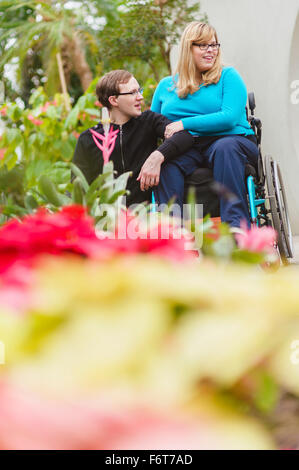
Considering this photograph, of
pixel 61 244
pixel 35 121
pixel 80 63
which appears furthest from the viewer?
pixel 80 63

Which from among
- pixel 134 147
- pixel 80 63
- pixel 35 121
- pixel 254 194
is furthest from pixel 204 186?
pixel 80 63

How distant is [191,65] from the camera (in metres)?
2.49

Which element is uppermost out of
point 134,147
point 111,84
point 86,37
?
point 86,37

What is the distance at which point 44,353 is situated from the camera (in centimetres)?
23

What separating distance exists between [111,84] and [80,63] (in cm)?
798

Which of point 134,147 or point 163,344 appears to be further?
point 134,147

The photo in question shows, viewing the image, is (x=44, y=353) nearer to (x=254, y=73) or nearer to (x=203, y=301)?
(x=203, y=301)

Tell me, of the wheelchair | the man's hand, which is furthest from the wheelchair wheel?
the man's hand

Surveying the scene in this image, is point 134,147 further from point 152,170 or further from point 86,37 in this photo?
point 86,37

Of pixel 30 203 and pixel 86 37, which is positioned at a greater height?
pixel 86 37

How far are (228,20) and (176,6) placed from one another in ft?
2.69

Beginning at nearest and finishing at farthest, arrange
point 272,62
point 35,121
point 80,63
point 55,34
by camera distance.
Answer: point 35,121 → point 272,62 → point 55,34 → point 80,63

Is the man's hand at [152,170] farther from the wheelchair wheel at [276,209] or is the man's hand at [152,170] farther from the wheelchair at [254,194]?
the wheelchair wheel at [276,209]

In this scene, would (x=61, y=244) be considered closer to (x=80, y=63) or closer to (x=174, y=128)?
(x=174, y=128)
